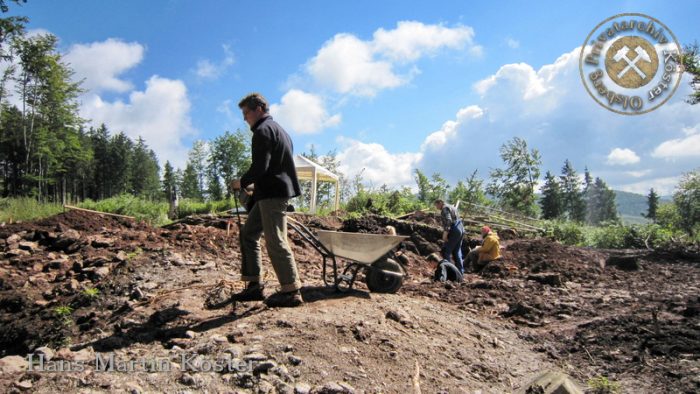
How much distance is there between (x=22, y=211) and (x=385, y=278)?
28.7ft

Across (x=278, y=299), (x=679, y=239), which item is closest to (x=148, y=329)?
(x=278, y=299)

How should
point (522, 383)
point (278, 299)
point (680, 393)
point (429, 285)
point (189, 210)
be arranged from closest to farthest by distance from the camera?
point (680, 393), point (522, 383), point (278, 299), point (429, 285), point (189, 210)

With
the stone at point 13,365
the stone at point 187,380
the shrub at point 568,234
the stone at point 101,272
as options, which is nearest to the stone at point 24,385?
the stone at point 13,365

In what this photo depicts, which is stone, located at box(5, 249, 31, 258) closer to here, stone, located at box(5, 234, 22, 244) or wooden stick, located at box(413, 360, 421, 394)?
stone, located at box(5, 234, 22, 244)

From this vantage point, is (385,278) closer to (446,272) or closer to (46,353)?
(446,272)

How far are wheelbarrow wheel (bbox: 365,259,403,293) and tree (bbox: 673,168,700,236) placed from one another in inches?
619

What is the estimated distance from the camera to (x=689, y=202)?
19281 millimetres

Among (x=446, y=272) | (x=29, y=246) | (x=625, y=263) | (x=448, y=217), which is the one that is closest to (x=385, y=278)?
(x=446, y=272)

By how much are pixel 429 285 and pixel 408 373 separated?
3.25 meters

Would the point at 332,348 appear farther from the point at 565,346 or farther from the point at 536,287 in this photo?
the point at 536,287

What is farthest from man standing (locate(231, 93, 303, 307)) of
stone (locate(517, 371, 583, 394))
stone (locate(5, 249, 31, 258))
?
stone (locate(5, 249, 31, 258))

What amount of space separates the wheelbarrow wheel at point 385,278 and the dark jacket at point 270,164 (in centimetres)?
140

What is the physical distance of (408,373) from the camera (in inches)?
113

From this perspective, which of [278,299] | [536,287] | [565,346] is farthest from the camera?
[536,287]
